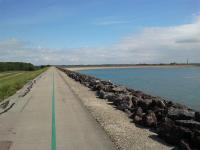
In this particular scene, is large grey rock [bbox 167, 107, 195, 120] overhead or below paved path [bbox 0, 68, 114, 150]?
overhead

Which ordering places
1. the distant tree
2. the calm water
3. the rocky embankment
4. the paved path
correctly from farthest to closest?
the distant tree → the calm water → the paved path → the rocky embankment

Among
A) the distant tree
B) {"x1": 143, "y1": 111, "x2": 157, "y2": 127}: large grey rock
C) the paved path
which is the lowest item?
the distant tree

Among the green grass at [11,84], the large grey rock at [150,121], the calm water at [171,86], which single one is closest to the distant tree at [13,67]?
the green grass at [11,84]

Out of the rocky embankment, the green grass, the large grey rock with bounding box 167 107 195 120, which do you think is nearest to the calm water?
the rocky embankment

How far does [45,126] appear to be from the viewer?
13555 millimetres

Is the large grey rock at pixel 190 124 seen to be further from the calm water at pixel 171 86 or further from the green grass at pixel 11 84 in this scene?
the green grass at pixel 11 84

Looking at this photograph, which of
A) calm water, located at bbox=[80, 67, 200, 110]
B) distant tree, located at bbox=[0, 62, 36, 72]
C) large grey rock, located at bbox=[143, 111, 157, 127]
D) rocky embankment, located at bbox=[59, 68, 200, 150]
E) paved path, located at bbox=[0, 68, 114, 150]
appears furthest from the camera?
distant tree, located at bbox=[0, 62, 36, 72]

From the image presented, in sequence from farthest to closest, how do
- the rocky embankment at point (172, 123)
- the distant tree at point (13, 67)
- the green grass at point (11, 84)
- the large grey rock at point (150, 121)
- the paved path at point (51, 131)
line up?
1. the distant tree at point (13, 67)
2. the green grass at point (11, 84)
3. the large grey rock at point (150, 121)
4. the paved path at point (51, 131)
5. the rocky embankment at point (172, 123)

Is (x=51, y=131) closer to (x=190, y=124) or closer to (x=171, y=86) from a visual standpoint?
(x=190, y=124)

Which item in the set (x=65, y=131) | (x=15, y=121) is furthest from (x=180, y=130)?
(x=15, y=121)

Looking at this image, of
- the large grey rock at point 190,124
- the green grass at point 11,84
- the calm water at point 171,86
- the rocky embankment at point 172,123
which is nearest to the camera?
the rocky embankment at point 172,123

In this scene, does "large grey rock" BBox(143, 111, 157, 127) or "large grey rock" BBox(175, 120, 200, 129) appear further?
"large grey rock" BBox(143, 111, 157, 127)

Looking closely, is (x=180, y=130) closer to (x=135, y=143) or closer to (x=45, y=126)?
(x=135, y=143)

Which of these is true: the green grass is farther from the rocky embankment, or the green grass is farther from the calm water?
the calm water
